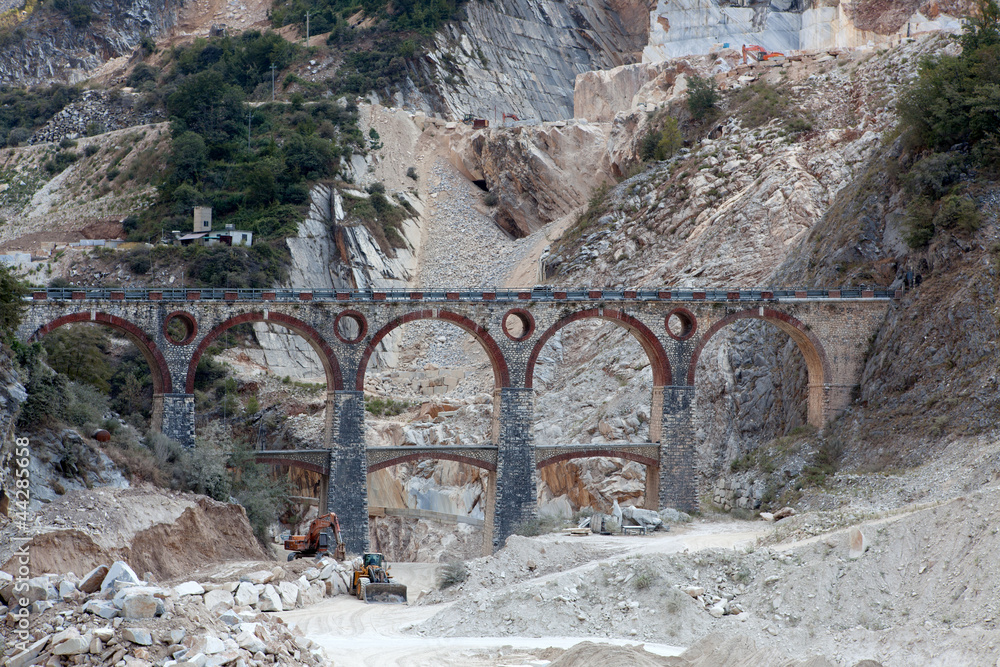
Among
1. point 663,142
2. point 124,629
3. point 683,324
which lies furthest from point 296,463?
point 663,142

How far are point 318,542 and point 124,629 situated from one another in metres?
17.9

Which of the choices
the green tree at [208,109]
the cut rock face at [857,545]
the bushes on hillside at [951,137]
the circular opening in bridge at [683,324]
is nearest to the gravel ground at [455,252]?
the green tree at [208,109]

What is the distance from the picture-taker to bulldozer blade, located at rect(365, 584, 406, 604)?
2811 centimetres

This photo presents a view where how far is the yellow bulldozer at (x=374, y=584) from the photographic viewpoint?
28.2 m

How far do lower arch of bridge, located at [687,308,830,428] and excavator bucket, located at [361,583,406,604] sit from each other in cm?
1890

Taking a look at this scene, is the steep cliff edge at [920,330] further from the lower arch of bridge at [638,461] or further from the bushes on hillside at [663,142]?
the bushes on hillside at [663,142]

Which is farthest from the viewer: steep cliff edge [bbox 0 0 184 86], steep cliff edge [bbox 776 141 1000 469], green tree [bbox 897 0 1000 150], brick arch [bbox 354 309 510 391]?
steep cliff edge [bbox 0 0 184 86]

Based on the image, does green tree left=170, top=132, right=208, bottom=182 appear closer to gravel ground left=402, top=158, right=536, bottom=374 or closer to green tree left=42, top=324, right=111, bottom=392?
gravel ground left=402, top=158, right=536, bottom=374

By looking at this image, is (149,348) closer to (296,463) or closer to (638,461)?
(296,463)

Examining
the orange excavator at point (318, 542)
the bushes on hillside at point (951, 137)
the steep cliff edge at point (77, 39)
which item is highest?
the steep cliff edge at point (77, 39)

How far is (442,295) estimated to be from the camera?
41.8m

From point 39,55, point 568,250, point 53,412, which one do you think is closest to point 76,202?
point 39,55

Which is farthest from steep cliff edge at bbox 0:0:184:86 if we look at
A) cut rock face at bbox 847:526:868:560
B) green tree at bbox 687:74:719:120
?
cut rock face at bbox 847:526:868:560

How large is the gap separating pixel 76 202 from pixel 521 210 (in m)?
33.5
